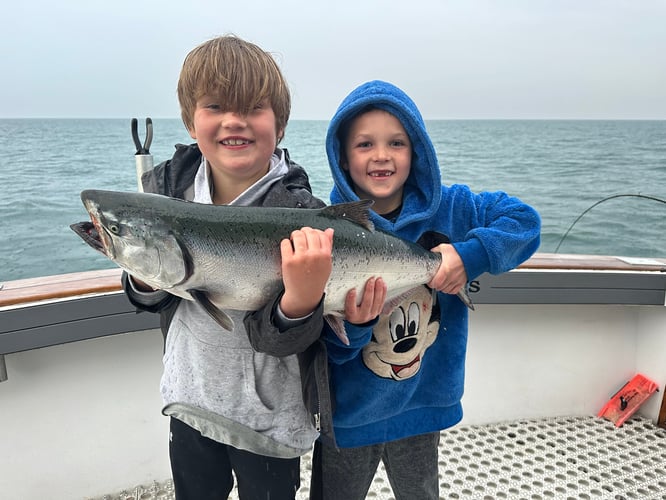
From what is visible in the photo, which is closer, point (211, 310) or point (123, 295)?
point (211, 310)

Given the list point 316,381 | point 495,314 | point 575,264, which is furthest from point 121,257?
point 575,264

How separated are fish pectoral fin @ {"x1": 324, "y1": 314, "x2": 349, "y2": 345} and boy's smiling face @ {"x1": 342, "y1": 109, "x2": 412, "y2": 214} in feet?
1.62

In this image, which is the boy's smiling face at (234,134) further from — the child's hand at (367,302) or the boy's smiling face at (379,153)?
the child's hand at (367,302)

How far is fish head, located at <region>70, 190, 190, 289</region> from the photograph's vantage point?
1.34 meters

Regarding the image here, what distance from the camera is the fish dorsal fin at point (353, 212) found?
4.98 ft

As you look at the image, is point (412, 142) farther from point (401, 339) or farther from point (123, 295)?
point (123, 295)

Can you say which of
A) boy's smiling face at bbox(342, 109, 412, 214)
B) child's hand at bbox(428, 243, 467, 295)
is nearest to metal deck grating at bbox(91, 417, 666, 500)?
child's hand at bbox(428, 243, 467, 295)

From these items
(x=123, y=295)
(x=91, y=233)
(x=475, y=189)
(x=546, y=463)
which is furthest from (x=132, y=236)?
(x=475, y=189)

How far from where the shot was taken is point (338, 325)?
5.25ft

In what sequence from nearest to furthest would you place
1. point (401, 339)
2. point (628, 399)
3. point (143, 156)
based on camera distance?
point (401, 339) → point (143, 156) → point (628, 399)

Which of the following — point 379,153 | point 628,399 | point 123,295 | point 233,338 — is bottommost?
point 628,399

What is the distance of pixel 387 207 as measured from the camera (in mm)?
1958

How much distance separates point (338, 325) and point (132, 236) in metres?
0.67

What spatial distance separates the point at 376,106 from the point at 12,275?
11804 millimetres
